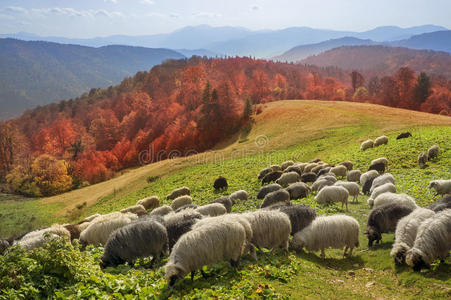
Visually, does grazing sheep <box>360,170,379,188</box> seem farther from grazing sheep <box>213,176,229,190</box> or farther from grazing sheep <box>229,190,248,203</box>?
grazing sheep <box>213,176,229,190</box>

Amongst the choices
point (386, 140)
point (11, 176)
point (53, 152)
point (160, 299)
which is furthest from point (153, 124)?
point (160, 299)

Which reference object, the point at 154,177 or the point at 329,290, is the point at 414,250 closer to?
the point at 329,290

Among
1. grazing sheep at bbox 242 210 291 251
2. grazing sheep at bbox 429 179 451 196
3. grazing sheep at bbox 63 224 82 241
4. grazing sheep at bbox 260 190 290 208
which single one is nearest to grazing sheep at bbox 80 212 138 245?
grazing sheep at bbox 63 224 82 241

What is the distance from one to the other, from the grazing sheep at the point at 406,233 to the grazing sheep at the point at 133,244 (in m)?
7.44

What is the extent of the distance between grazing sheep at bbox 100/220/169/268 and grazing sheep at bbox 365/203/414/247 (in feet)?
24.9

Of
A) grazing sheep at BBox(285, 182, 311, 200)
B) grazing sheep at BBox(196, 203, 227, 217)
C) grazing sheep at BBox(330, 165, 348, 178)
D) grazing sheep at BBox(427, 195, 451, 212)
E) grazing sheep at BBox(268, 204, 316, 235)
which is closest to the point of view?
grazing sheep at BBox(427, 195, 451, 212)

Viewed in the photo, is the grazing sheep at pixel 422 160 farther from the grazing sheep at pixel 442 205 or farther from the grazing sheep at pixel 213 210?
the grazing sheep at pixel 213 210

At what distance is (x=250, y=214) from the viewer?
10.4 meters

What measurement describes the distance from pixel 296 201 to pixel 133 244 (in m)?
10.9

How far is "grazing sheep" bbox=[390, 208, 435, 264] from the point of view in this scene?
919 cm

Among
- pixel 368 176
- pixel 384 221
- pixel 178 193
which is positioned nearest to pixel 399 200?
pixel 384 221

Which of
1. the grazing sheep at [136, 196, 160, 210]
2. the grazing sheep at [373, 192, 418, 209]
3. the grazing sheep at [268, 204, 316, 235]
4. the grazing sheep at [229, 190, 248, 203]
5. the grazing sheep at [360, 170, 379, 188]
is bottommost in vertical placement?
the grazing sheep at [136, 196, 160, 210]

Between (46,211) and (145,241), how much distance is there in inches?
1445

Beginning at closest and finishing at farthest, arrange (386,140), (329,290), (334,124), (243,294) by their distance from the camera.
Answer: (243,294) → (329,290) → (386,140) → (334,124)
